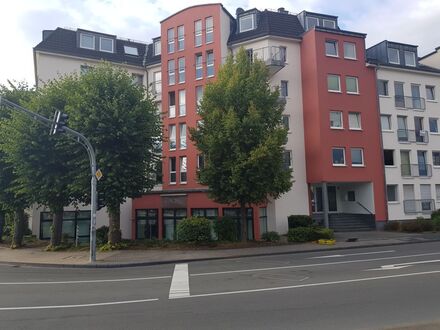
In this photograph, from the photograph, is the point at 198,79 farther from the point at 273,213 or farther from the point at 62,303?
the point at 62,303

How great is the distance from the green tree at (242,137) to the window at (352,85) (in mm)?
10695

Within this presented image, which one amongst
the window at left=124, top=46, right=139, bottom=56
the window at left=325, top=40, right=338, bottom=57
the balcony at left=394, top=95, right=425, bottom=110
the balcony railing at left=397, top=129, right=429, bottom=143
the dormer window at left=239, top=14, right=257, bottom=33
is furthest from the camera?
the window at left=124, top=46, right=139, bottom=56

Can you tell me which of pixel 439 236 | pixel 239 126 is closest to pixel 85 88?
pixel 239 126

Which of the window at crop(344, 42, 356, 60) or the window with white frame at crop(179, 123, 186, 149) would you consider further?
the window with white frame at crop(179, 123, 186, 149)

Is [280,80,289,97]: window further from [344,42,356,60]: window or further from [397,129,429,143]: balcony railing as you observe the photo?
[397,129,429,143]: balcony railing

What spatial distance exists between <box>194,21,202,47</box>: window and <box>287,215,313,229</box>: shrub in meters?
15.3

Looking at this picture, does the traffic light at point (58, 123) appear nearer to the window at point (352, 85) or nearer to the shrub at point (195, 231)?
the shrub at point (195, 231)

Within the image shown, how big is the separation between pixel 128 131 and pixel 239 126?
5.56 meters

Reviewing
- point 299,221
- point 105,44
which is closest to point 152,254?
point 299,221

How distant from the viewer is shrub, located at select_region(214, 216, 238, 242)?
23.9m

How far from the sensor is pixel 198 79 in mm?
32875

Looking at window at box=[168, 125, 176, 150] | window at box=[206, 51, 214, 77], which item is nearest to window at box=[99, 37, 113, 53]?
window at box=[168, 125, 176, 150]

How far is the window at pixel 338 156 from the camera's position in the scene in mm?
30609

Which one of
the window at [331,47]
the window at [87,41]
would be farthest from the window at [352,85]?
the window at [87,41]
